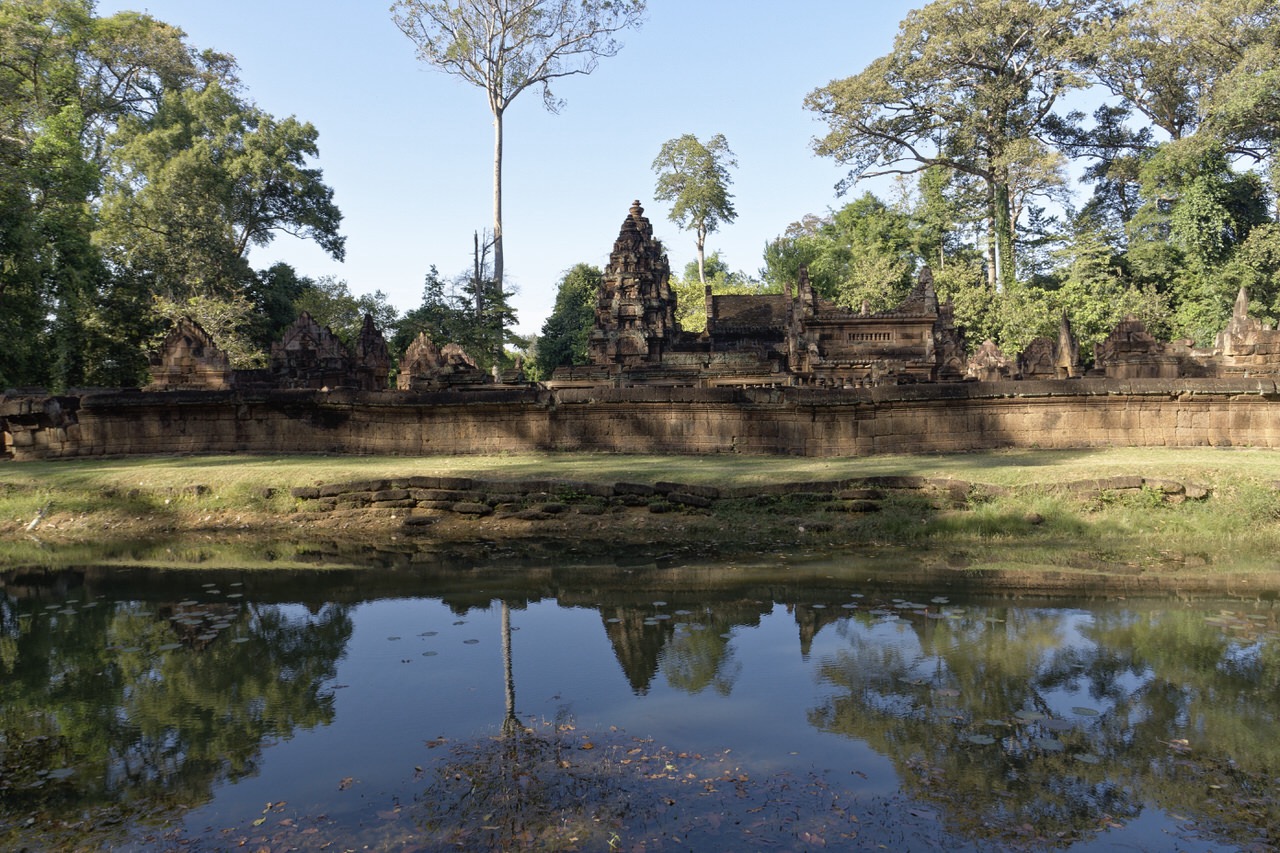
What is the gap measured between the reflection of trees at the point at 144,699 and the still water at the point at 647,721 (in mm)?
25

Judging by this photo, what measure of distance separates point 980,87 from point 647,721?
145ft

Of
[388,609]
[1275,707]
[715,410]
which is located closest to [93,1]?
[715,410]

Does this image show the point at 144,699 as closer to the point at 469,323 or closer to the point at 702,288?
the point at 469,323

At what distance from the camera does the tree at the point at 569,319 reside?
5256 cm

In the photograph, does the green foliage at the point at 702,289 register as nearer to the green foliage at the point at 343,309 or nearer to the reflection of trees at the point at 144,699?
the green foliage at the point at 343,309

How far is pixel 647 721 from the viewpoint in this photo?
5.03 m

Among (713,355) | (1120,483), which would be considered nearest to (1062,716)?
(1120,483)

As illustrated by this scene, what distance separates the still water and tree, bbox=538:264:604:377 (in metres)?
44.6

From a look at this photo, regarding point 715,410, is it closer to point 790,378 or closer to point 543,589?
point 543,589

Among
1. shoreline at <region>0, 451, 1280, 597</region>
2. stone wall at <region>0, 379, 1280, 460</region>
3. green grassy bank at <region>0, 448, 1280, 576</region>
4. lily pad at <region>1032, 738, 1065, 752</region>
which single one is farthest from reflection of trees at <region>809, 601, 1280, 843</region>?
stone wall at <region>0, 379, 1280, 460</region>

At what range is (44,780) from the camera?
14.5 ft

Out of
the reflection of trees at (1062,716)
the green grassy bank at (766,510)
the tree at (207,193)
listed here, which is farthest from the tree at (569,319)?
the reflection of trees at (1062,716)

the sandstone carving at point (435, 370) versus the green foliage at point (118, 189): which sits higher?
the green foliage at point (118, 189)

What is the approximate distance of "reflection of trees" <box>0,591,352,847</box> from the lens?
4.38m
